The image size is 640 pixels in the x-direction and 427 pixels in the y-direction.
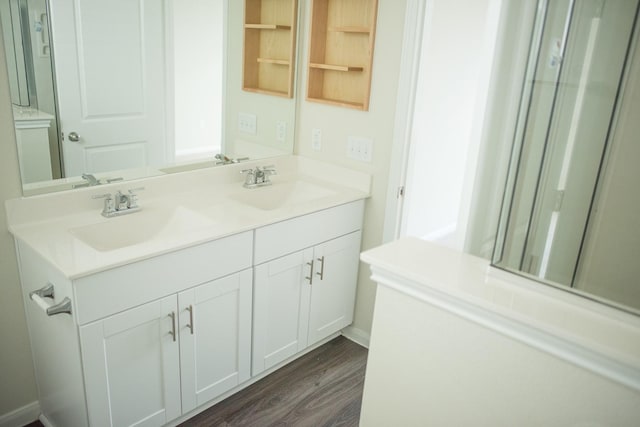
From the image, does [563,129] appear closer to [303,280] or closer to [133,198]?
[303,280]

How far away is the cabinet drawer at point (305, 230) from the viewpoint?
6.81ft

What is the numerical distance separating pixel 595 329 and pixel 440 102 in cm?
304

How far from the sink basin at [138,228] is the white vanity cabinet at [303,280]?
0.30m

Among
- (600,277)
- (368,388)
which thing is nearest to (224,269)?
(368,388)

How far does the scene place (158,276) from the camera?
5.61 ft

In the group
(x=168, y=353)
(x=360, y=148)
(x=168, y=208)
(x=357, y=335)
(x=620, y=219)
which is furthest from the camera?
(x=357, y=335)

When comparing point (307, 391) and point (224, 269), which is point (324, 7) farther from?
point (307, 391)

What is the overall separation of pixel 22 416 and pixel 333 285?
4.76 feet

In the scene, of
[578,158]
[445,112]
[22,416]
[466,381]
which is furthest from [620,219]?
[445,112]

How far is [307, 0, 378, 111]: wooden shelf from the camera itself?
7.94ft

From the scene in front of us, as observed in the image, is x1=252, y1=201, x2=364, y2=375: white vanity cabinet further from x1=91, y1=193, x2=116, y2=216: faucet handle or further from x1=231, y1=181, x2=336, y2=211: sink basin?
x1=91, y1=193, x2=116, y2=216: faucet handle

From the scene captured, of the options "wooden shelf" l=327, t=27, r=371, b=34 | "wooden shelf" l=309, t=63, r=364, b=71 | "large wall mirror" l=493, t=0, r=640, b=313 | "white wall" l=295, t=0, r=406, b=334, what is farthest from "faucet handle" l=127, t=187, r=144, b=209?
"large wall mirror" l=493, t=0, r=640, b=313

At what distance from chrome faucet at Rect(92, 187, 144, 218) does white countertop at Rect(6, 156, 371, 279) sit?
3 centimetres

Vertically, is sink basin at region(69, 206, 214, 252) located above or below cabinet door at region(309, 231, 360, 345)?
above
